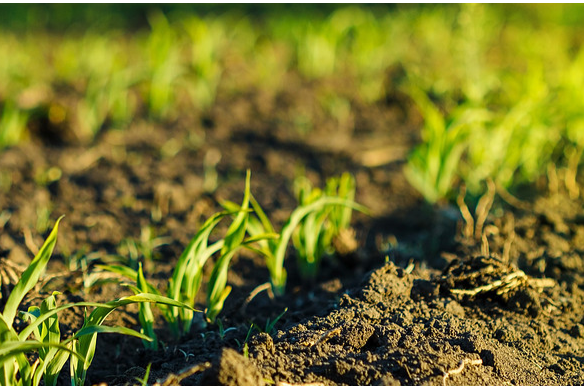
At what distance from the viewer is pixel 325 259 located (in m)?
2.53

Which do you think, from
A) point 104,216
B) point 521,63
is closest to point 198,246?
point 104,216

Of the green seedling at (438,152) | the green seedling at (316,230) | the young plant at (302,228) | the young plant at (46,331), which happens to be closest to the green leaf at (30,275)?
the young plant at (46,331)

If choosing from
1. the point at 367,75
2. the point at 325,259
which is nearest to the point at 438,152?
the point at 325,259

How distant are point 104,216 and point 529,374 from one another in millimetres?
2023

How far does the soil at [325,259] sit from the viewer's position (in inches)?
63.0

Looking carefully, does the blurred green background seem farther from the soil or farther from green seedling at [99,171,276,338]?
green seedling at [99,171,276,338]

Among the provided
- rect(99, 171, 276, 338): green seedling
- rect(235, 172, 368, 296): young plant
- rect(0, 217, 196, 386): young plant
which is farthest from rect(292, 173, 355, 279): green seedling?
rect(0, 217, 196, 386): young plant

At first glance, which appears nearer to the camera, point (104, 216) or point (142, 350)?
point (142, 350)

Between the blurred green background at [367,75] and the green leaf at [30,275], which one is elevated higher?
the blurred green background at [367,75]

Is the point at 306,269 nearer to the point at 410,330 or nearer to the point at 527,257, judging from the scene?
the point at 410,330

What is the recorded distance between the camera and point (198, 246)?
1.97 meters

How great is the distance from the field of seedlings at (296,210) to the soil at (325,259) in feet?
0.03

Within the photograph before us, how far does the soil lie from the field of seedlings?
0.4 inches

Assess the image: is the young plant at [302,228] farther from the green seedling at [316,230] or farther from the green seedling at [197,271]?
the green seedling at [197,271]
